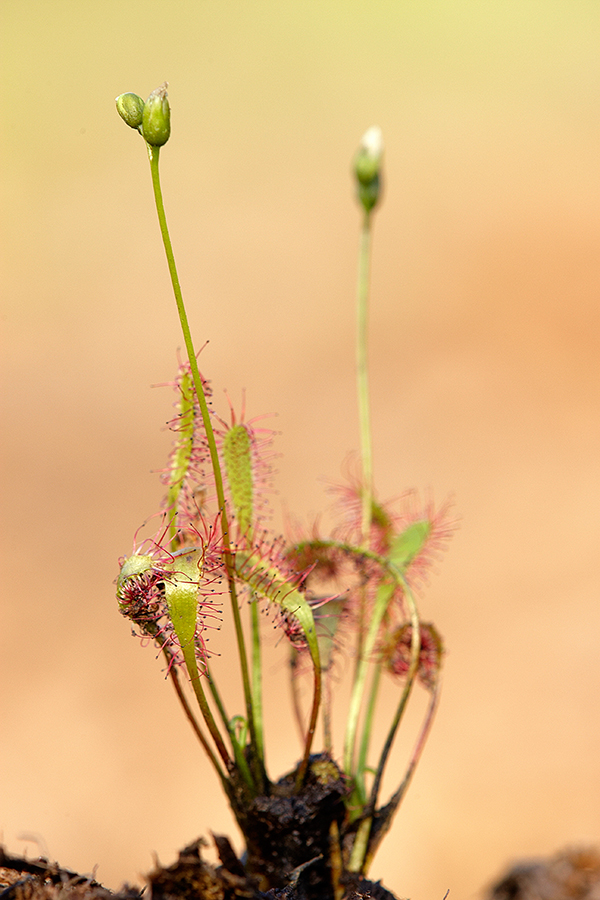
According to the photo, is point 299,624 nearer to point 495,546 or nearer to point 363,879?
point 363,879

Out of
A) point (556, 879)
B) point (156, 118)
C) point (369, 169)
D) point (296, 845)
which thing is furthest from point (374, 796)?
point (369, 169)

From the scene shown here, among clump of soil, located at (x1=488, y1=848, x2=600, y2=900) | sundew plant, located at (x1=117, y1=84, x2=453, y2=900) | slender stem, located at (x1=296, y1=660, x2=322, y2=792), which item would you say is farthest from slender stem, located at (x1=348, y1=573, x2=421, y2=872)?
clump of soil, located at (x1=488, y1=848, x2=600, y2=900)

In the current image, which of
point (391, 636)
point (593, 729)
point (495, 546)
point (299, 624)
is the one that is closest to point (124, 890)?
point (299, 624)

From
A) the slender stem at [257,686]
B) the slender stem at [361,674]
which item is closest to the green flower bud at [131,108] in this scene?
the slender stem at [257,686]

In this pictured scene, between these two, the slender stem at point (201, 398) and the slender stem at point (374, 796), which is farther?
the slender stem at point (374, 796)

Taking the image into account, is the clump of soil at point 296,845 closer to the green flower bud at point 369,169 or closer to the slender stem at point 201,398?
the slender stem at point 201,398

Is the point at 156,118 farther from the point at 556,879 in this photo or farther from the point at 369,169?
the point at 556,879
